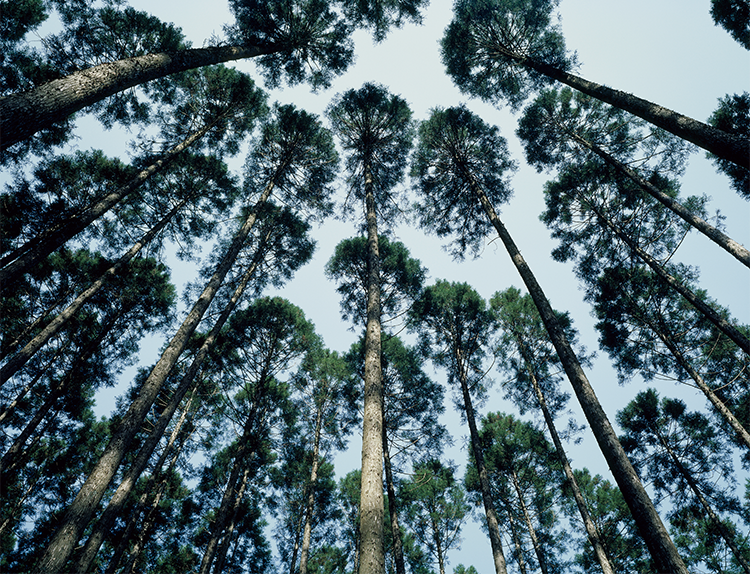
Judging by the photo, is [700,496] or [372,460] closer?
[372,460]

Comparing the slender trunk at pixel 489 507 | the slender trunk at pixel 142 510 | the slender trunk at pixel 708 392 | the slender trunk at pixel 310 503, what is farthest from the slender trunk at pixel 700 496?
the slender trunk at pixel 142 510

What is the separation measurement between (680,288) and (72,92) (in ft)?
50.1

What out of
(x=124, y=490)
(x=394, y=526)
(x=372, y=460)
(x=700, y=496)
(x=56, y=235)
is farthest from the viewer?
(x=700, y=496)

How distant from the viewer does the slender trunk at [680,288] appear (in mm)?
8459

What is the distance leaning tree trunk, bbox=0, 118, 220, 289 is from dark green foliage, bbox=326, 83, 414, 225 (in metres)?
5.89

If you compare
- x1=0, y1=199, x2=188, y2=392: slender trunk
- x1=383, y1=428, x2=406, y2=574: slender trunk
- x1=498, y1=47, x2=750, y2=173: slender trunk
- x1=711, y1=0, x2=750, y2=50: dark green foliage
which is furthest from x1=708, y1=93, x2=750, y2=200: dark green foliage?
x1=0, y1=199, x2=188, y2=392: slender trunk

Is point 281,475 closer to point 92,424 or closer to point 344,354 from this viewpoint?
point 344,354

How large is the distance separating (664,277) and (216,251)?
54.6ft

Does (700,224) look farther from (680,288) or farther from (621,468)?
(621,468)

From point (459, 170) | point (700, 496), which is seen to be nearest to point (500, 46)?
point (459, 170)

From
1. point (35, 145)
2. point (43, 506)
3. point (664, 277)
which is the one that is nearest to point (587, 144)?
point (664, 277)

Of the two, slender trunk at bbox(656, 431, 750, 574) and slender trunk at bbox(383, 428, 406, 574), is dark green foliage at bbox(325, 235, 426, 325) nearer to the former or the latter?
slender trunk at bbox(383, 428, 406, 574)

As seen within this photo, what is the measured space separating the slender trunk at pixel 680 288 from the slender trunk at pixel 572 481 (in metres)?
5.68

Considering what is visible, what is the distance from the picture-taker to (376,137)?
40.9 ft
